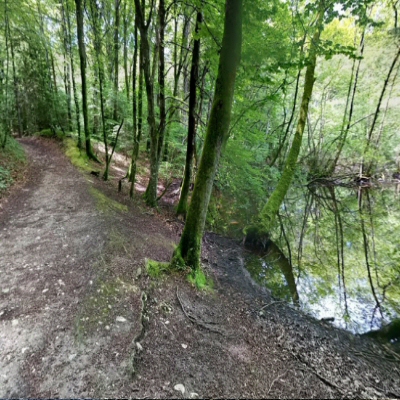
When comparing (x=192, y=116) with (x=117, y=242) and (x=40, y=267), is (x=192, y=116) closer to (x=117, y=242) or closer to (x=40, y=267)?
(x=117, y=242)

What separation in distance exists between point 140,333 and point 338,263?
21.7ft

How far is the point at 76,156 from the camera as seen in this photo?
12.0 m

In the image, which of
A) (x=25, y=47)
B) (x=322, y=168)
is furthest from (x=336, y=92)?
(x=25, y=47)

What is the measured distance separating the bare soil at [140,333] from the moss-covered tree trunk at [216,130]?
0.71m

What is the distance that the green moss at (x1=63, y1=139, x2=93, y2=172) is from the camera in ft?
37.0

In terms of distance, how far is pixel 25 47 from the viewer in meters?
14.6

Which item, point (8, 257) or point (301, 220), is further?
point (301, 220)

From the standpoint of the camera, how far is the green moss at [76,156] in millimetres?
11270

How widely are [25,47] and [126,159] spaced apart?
8.96 metres

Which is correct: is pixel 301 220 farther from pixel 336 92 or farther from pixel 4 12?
pixel 4 12

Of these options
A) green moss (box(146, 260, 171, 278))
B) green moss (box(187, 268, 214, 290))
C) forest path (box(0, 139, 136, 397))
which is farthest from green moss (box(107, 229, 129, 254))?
green moss (box(187, 268, 214, 290))

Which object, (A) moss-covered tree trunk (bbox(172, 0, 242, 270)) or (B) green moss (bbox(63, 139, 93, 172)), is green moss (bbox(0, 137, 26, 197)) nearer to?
(B) green moss (bbox(63, 139, 93, 172))

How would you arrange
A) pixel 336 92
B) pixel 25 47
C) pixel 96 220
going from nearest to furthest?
pixel 96 220, pixel 25 47, pixel 336 92

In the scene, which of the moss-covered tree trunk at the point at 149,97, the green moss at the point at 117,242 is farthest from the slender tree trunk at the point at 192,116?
the green moss at the point at 117,242
